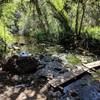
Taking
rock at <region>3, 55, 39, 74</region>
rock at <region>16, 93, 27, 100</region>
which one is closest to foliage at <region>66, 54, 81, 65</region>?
rock at <region>3, 55, 39, 74</region>

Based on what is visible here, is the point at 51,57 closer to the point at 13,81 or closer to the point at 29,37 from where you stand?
the point at 13,81

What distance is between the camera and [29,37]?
20969 millimetres

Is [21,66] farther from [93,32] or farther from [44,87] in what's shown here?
[93,32]

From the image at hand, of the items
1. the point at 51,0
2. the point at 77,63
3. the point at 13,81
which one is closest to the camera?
the point at 13,81

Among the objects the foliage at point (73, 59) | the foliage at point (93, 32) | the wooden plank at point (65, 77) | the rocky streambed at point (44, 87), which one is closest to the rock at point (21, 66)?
the rocky streambed at point (44, 87)

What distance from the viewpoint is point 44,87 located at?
914 centimetres

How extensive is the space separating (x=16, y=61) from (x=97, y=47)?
7352 mm

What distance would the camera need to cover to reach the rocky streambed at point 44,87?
845 centimetres

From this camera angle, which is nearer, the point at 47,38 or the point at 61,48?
the point at 61,48

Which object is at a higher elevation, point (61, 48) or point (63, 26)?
point (63, 26)

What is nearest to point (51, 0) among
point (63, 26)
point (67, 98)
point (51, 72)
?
point (63, 26)

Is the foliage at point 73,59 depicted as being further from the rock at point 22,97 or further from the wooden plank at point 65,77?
the rock at point 22,97

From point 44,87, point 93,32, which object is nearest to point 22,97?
point 44,87

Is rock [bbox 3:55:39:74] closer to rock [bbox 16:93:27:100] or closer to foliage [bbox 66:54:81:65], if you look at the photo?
rock [bbox 16:93:27:100]
